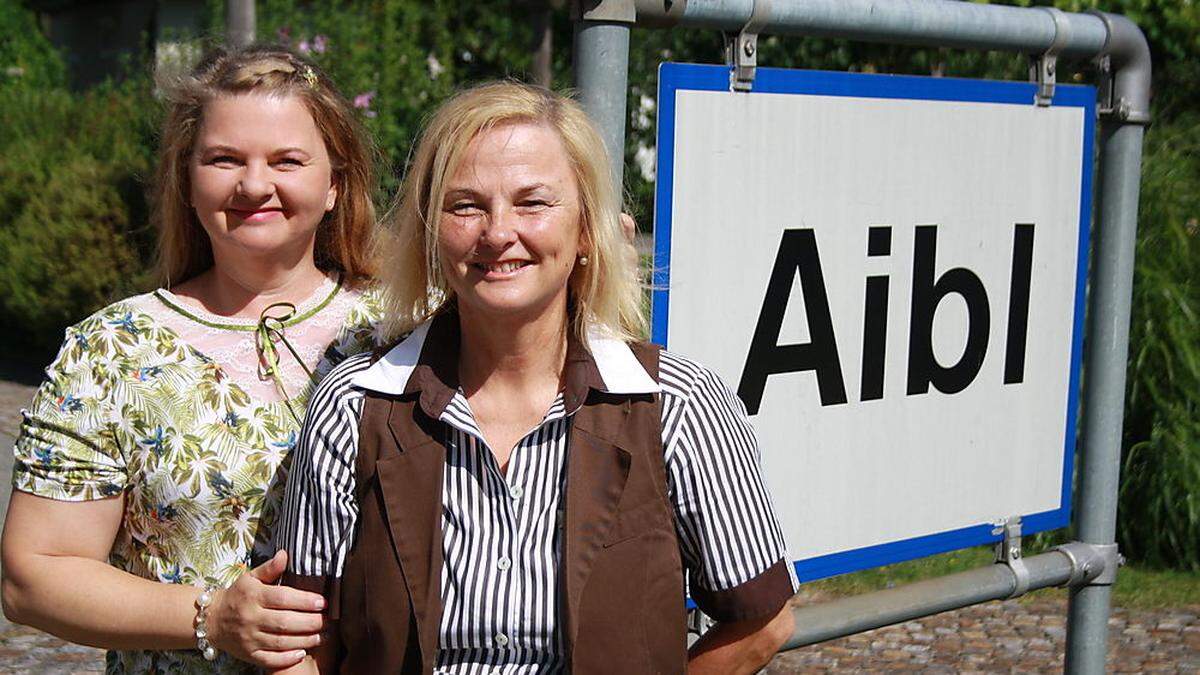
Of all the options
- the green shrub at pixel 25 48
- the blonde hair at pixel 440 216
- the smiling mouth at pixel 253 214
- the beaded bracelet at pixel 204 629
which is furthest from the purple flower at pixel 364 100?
the green shrub at pixel 25 48

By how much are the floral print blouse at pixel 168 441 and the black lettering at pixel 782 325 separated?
2.01ft

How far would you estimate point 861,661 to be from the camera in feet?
19.6

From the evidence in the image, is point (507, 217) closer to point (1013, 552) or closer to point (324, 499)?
point (324, 499)

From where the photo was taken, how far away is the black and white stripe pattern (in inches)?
82.4

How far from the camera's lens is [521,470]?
2131 millimetres

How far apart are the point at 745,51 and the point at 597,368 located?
0.61 m

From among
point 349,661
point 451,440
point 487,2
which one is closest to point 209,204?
point 451,440

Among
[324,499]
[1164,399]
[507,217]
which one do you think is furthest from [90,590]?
[1164,399]

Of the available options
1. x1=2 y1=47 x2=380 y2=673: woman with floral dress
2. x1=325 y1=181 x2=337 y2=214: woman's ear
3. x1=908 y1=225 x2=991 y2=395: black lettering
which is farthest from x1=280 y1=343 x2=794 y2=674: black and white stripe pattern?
x1=908 y1=225 x2=991 y2=395: black lettering

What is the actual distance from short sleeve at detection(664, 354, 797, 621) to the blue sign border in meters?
0.23

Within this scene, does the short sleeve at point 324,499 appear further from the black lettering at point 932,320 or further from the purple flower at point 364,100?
the purple flower at point 364,100

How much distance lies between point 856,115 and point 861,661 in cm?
375

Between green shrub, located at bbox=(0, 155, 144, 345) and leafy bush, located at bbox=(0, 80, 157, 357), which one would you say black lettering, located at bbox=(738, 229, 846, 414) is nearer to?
leafy bush, located at bbox=(0, 80, 157, 357)

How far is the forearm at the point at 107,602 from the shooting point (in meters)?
2.24
